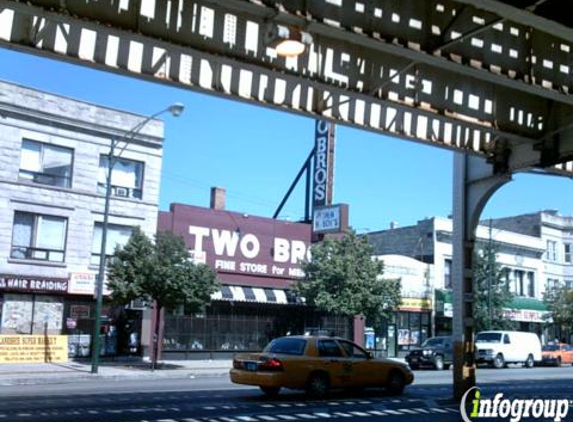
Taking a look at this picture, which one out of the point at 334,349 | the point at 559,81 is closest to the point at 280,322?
the point at 334,349

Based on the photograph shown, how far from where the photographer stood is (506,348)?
4066 cm

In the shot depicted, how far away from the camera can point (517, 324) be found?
5297 cm

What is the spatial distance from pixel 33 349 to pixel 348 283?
49.6 feet

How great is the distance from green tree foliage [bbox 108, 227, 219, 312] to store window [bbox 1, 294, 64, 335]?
Result: 3.42m

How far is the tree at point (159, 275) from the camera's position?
28156mm

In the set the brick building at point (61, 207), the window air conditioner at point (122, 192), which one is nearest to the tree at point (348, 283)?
the brick building at point (61, 207)

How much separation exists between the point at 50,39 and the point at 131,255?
Answer: 729 inches

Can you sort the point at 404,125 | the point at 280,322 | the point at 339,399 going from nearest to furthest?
1. the point at 404,125
2. the point at 339,399
3. the point at 280,322

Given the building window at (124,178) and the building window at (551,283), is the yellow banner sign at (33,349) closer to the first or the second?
the building window at (124,178)

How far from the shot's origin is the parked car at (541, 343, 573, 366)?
146 feet

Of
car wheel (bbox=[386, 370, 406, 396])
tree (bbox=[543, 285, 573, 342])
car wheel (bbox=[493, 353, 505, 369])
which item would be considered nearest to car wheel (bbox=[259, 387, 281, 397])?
car wheel (bbox=[386, 370, 406, 396])

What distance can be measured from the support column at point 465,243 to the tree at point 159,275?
1271 centimetres

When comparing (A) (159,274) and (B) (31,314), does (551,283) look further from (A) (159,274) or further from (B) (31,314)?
(B) (31,314)

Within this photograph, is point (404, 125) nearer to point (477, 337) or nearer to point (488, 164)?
point (488, 164)
